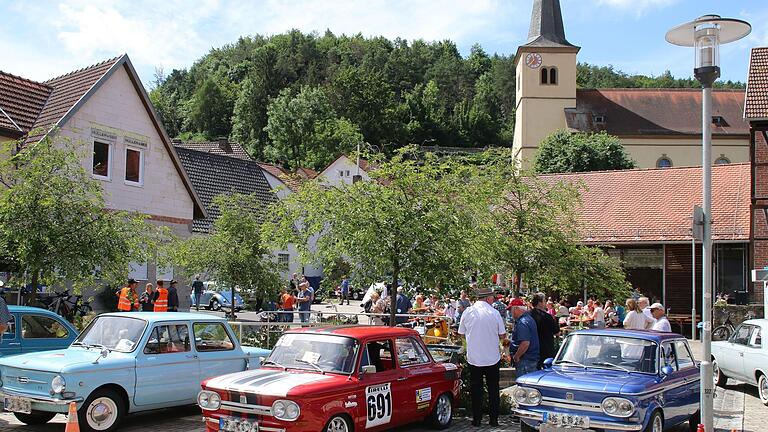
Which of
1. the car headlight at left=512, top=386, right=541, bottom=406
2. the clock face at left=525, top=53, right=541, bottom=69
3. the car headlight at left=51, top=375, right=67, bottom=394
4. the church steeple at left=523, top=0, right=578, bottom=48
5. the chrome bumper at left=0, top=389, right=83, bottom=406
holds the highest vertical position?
the church steeple at left=523, top=0, right=578, bottom=48

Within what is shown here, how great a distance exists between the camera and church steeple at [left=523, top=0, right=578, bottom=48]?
7225 centimetres

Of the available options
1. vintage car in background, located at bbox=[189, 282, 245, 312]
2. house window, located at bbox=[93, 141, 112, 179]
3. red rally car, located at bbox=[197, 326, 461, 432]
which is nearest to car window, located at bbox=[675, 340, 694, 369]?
red rally car, located at bbox=[197, 326, 461, 432]

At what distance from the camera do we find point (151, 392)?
10492 millimetres

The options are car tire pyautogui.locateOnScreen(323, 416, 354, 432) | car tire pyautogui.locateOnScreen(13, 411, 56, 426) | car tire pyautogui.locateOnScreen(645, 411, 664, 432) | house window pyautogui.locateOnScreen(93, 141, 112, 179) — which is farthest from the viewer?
house window pyautogui.locateOnScreen(93, 141, 112, 179)

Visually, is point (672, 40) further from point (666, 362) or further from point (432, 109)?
point (432, 109)

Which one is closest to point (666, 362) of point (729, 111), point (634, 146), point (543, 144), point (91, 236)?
point (91, 236)

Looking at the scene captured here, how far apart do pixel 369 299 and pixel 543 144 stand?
41250 millimetres

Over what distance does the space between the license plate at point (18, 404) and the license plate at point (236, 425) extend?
8.39 ft

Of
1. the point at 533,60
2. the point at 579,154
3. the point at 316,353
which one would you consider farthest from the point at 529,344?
the point at 533,60

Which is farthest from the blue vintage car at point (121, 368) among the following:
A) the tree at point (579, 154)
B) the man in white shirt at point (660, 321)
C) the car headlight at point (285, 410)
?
the tree at point (579, 154)

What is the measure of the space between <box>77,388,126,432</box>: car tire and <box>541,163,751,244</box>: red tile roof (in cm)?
2431

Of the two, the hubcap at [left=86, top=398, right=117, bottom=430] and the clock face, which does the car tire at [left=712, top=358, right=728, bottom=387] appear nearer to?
the hubcap at [left=86, top=398, right=117, bottom=430]

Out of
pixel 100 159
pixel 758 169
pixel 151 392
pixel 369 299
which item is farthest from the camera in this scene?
pixel 758 169

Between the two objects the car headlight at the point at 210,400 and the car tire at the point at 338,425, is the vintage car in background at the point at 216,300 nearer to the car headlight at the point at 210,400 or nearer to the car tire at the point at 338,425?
the car headlight at the point at 210,400
